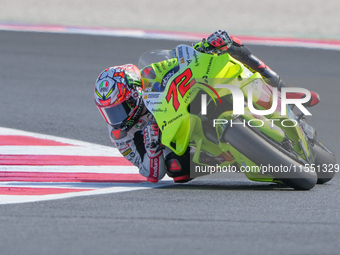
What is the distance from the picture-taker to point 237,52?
6.05 m

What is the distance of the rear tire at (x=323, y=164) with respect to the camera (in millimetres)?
6023

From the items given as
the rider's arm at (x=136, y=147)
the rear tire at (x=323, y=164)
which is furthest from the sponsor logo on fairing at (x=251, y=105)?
the rider's arm at (x=136, y=147)

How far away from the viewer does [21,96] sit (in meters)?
10.9

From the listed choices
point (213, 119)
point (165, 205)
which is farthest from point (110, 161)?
point (165, 205)

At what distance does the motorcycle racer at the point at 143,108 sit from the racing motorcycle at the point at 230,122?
0.55 feet

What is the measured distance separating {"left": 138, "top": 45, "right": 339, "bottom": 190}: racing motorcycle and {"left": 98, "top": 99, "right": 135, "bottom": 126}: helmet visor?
0.70 feet

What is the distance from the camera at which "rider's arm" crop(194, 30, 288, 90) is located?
5.95m

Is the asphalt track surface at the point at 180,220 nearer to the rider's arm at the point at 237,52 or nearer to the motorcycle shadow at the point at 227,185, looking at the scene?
the motorcycle shadow at the point at 227,185

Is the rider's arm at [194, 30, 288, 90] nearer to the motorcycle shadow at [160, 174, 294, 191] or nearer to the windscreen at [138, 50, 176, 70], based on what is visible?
the windscreen at [138, 50, 176, 70]

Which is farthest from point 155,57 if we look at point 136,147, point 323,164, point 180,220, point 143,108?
point 180,220

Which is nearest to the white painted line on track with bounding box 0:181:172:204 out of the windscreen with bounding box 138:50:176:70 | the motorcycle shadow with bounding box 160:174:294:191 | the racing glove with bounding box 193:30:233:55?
the motorcycle shadow with bounding box 160:174:294:191

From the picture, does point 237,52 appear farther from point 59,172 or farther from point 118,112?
point 59,172

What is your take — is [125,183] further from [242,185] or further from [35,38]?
[35,38]

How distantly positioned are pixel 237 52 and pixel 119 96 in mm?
1159
